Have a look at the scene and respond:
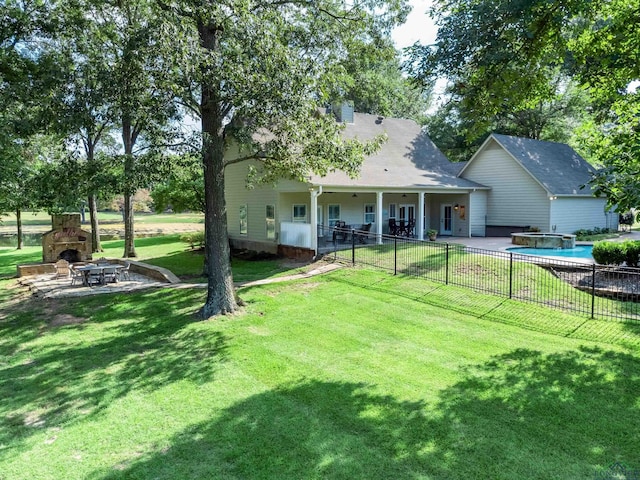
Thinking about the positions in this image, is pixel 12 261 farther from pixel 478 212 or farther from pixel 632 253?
pixel 632 253

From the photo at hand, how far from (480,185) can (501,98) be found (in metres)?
16.0

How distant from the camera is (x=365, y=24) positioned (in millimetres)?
11945

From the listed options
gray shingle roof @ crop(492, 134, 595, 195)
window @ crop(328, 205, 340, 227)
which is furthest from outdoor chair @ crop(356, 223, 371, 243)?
gray shingle roof @ crop(492, 134, 595, 195)

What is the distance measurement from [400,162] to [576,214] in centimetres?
980

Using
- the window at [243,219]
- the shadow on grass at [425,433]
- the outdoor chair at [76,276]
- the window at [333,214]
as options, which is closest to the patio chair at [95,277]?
the outdoor chair at [76,276]

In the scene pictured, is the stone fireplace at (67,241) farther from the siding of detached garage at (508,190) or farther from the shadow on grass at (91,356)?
A: the siding of detached garage at (508,190)

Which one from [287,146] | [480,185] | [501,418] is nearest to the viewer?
[501,418]

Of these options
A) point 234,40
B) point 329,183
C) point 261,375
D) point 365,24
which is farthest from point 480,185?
point 261,375

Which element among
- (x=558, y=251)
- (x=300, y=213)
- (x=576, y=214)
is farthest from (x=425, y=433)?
(x=576, y=214)

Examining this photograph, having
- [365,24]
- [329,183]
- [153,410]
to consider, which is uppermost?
[365,24]

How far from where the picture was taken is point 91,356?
777cm

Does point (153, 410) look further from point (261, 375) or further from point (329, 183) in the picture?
point (329, 183)

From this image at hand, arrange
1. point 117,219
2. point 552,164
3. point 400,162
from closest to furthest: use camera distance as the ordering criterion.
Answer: point 400,162 < point 552,164 < point 117,219

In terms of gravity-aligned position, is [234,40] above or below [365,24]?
below
